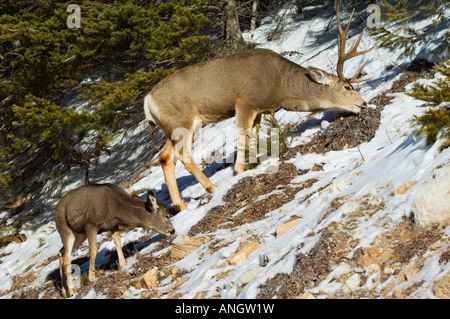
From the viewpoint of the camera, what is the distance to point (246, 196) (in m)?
9.18

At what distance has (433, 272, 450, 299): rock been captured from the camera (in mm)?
4062

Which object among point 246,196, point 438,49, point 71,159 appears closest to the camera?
point 246,196

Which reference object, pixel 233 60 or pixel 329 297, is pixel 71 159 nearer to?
pixel 233 60

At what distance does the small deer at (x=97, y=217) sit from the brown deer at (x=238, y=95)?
1.24 metres

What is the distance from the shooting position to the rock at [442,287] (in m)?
4.06

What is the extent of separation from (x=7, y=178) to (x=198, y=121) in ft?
20.4

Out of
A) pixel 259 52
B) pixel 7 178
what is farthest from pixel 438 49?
pixel 7 178

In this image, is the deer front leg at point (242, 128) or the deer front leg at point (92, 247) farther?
the deer front leg at point (242, 128)

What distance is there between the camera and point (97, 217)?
873 cm

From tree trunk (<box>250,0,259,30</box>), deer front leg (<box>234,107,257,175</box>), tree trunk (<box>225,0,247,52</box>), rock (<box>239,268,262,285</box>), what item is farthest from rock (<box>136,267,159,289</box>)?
tree trunk (<box>250,0,259,30</box>)

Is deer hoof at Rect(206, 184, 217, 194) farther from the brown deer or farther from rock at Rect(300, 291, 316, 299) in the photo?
rock at Rect(300, 291, 316, 299)

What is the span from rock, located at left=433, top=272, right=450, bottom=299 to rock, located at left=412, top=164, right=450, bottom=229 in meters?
0.91

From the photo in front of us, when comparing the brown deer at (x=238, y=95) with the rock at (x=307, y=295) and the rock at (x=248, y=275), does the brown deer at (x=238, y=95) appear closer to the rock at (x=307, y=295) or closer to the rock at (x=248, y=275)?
the rock at (x=248, y=275)

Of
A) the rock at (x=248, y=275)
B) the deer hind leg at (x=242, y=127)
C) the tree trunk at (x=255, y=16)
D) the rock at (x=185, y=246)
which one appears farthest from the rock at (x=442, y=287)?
the tree trunk at (x=255, y=16)
